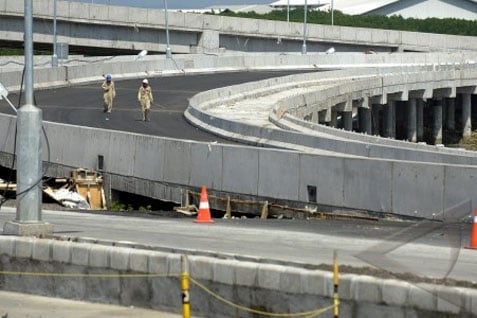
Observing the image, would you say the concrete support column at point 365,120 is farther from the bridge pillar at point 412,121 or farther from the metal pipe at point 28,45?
the metal pipe at point 28,45

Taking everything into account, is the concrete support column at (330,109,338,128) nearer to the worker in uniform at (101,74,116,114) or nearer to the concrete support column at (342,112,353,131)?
the concrete support column at (342,112,353,131)

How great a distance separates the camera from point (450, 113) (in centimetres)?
7669

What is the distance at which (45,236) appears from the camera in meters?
17.8

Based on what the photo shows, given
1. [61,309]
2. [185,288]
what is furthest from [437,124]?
[185,288]

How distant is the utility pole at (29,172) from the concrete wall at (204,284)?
42cm

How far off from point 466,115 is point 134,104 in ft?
93.4

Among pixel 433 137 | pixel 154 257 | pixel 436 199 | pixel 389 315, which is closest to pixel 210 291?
pixel 154 257

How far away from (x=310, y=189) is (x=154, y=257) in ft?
29.6

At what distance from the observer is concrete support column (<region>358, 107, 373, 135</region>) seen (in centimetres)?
6425

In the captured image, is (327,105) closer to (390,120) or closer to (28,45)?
(390,120)

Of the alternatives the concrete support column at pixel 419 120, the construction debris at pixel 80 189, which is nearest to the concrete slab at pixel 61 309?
the construction debris at pixel 80 189

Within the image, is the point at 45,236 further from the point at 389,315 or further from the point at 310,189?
the point at 310,189

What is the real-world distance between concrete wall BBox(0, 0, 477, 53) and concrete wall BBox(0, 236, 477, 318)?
68.6 metres

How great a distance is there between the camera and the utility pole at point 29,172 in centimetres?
1780
